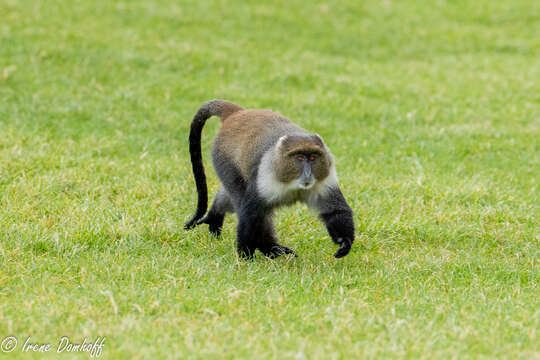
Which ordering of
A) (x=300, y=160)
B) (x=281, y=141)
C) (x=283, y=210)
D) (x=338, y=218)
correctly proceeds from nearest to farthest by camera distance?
1. (x=300, y=160)
2. (x=281, y=141)
3. (x=338, y=218)
4. (x=283, y=210)

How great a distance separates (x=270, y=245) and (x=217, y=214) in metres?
0.74

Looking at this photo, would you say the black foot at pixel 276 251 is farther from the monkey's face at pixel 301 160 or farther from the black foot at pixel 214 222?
the monkey's face at pixel 301 160

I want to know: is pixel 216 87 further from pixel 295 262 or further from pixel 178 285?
pixel 178 285

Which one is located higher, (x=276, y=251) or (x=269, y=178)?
(x=269, y=178)

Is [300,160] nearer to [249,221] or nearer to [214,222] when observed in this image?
[249,221]

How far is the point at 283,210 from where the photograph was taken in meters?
7.39

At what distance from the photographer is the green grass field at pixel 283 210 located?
4.67 meters

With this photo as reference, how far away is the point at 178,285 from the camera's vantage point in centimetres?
Answer: 531

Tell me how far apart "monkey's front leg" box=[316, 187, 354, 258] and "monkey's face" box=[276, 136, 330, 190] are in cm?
22

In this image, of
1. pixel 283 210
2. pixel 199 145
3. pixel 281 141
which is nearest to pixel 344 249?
pixel 281 141

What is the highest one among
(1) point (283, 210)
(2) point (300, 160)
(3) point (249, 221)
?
(2) point (300, 160)

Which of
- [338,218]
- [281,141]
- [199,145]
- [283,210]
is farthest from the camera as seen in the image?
[283,210]

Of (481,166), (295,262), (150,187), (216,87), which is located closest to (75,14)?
(216,87)

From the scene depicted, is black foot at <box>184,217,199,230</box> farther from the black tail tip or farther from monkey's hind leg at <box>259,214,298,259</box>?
monkey's hind leg at <box>259,214,298,259</box>
